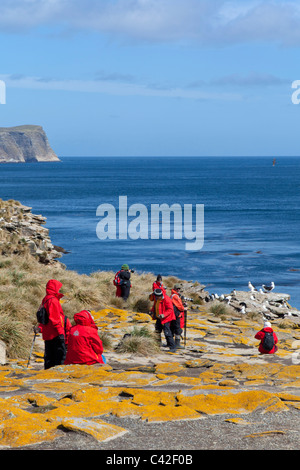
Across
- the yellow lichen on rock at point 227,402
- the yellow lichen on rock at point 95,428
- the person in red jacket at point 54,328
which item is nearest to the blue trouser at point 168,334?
the person in red jacket at point 54,328

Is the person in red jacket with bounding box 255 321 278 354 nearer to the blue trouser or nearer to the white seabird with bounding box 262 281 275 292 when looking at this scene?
the blue trouser

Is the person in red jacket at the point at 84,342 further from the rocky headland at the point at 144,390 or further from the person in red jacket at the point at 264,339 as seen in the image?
the person in red jacket at the point at 264,339

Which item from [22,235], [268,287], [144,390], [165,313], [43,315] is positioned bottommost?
[268,287]

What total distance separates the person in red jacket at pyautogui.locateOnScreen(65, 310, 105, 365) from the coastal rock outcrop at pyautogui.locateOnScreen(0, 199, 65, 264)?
1536 centimetres

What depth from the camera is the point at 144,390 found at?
859cm

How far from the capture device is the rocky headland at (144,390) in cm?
659

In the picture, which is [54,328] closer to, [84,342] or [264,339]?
[84,342]

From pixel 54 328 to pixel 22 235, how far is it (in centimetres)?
1893

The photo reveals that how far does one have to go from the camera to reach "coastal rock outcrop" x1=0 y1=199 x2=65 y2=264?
2623 cm

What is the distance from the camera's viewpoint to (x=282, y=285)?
38625mm

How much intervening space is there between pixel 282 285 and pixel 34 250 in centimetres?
1715

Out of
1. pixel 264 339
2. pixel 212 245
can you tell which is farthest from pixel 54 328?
pixel 212 245

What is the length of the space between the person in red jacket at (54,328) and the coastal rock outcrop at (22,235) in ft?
48.6

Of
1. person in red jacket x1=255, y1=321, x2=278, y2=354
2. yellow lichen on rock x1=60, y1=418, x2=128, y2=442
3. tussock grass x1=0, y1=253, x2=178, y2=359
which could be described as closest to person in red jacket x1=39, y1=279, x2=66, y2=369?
tussock grass x1=0, y1=253, x2=178, y2=359
